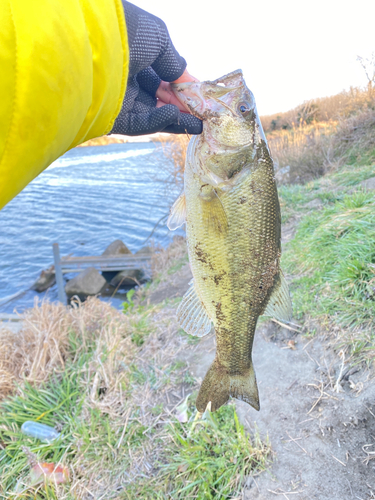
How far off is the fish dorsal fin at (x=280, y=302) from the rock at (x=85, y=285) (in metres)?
11.4

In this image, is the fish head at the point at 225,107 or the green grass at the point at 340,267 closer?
the fish head at the point at 225,107

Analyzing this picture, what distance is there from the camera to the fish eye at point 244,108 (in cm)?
179

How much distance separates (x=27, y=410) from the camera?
352cm

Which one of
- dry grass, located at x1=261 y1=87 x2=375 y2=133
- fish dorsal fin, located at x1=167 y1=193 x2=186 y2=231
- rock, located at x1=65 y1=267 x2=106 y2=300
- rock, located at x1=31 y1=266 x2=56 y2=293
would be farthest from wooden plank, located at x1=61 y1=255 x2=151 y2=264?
fish dorsal fin, located at x1=167 y1=193 x2=186 y2=231

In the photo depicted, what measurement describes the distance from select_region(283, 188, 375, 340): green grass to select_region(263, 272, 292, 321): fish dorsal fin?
1618 mm

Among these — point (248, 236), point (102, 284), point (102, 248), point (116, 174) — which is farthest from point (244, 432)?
point (116, 174)

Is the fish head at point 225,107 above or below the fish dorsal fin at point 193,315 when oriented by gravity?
above

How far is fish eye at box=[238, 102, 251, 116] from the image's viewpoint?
179cm

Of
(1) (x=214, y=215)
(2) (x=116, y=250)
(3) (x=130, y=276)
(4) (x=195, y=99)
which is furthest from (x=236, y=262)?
(2) (x=116, y=250)

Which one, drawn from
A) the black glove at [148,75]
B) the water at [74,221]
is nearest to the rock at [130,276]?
the water at [74,221]

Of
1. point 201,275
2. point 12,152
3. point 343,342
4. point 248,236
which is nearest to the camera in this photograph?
point 12,152

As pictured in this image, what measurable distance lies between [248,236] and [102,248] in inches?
571

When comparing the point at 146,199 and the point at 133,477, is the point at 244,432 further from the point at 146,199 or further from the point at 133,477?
the point at 146,199

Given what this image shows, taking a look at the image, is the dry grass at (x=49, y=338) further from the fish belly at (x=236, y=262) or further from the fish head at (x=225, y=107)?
the fish head at (x=225, y=107)
